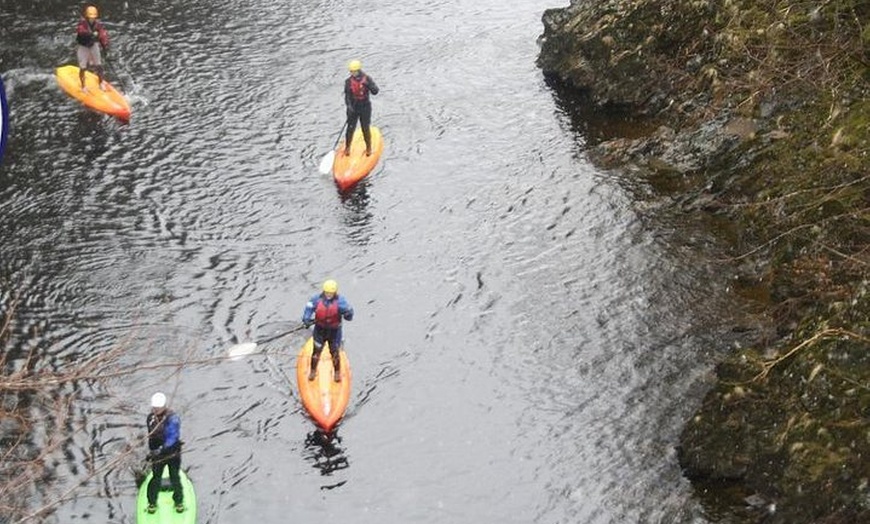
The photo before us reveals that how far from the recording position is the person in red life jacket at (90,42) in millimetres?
22891

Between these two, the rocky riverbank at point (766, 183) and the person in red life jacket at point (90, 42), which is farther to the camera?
the person in red life jacket at point (90, 42)

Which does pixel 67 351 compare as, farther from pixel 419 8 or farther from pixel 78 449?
pixel 419 8

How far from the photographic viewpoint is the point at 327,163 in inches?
867

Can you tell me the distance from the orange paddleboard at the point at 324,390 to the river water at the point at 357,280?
0.27 meters

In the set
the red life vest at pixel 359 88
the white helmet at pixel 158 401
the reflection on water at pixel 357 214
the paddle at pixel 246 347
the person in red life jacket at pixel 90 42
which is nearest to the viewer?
the white helmet at pixel 158 401

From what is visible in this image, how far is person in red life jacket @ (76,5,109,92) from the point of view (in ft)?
75.1

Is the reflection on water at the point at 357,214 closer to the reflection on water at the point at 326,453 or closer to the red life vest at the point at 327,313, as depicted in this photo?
the red life vest at the point at 327,313

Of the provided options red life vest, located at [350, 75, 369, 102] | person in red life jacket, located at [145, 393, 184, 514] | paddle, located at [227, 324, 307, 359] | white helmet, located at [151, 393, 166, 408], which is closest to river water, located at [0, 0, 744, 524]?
paddle, located at [227, 324, 307, 359]

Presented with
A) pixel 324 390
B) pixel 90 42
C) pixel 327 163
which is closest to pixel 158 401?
pixel 324 390

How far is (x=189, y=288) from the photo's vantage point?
18219 mm

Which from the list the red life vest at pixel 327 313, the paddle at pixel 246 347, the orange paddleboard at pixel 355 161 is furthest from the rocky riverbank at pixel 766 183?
the paddle at pixel 246 347

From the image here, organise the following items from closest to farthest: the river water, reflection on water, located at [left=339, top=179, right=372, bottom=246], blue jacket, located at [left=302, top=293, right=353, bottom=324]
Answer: the river water < blue jacket, located at [left=302, top=293, right=353, bottom=324] < reflection on water, located at [left=339, top=179, right=372, bottom=246]

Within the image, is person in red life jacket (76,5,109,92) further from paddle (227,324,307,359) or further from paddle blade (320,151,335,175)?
paddle (227,324,307,359)

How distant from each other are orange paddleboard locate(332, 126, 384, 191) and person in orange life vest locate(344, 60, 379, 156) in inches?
7.6
